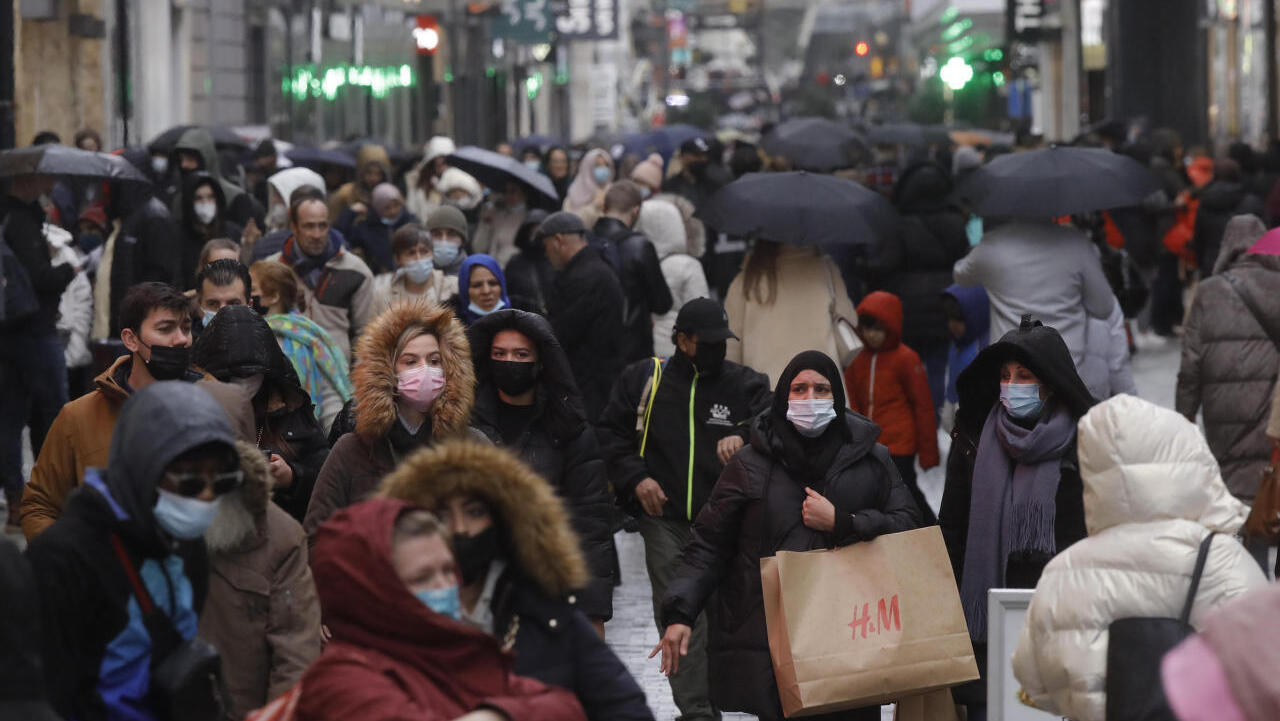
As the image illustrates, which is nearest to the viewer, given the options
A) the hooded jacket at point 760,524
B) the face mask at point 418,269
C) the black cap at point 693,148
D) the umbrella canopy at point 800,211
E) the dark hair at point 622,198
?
the hooded jacket at point 760,524

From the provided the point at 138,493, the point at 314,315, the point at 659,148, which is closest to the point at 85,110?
the point at 659,148

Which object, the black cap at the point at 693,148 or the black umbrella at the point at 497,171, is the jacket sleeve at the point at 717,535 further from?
the black cap at the point at 693,148

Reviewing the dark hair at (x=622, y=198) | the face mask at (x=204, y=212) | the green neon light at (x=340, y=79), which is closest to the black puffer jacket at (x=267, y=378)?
the dark hair at (x=622, y=198)

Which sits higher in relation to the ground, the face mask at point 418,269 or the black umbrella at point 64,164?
the black umbrella at point 64,164

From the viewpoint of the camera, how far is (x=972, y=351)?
10.6 metres

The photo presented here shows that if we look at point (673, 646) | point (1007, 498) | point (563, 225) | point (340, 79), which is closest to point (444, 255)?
point (563, 225)

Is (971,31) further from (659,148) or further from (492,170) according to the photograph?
(492,170)

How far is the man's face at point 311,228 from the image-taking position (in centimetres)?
1056

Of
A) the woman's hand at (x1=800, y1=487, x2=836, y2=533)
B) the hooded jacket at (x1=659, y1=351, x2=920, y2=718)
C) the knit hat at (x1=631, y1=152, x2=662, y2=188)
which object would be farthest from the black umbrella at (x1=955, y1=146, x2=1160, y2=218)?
the knit hat at (x1=631, y1=152, x2=662, y2=188)

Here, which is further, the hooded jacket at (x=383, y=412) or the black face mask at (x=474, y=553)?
the hooded jacket at (x=383, y=412)

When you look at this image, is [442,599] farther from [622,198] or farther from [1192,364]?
[622,198]

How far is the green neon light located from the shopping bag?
29289 mm

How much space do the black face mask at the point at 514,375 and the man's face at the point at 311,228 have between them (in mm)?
3623

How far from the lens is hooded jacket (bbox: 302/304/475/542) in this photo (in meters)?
6.17
